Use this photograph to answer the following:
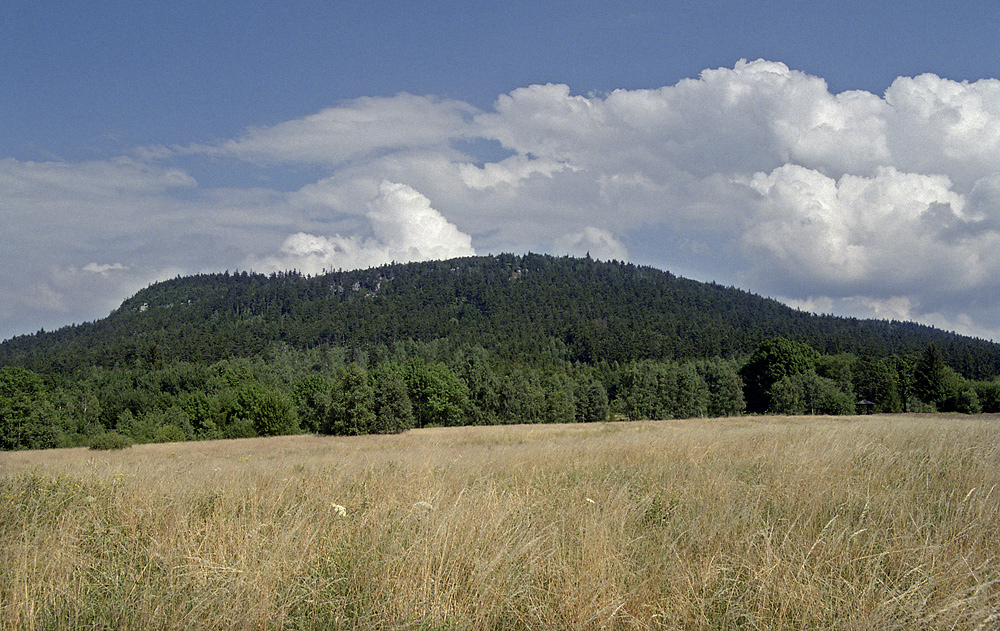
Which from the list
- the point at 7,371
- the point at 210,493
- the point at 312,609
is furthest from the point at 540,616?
the point at 7,371

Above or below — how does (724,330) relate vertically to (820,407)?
above

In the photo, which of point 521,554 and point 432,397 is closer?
point 521,554

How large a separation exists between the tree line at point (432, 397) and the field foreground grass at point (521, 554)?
54887mm

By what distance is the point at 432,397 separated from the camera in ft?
277

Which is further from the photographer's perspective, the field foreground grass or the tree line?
the tree line

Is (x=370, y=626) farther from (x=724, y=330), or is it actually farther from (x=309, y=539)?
(x=724, y=330)

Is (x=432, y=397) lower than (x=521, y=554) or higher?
lower

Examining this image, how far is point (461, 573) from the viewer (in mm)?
4250

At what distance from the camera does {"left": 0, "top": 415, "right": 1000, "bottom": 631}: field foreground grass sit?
3768 mm

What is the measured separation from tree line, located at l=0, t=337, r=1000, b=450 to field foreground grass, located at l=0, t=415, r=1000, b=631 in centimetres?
5489

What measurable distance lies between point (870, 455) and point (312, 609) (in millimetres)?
7944

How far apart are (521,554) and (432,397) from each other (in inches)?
3195

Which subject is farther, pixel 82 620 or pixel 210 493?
pixel 210 493

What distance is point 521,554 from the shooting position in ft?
14.8
